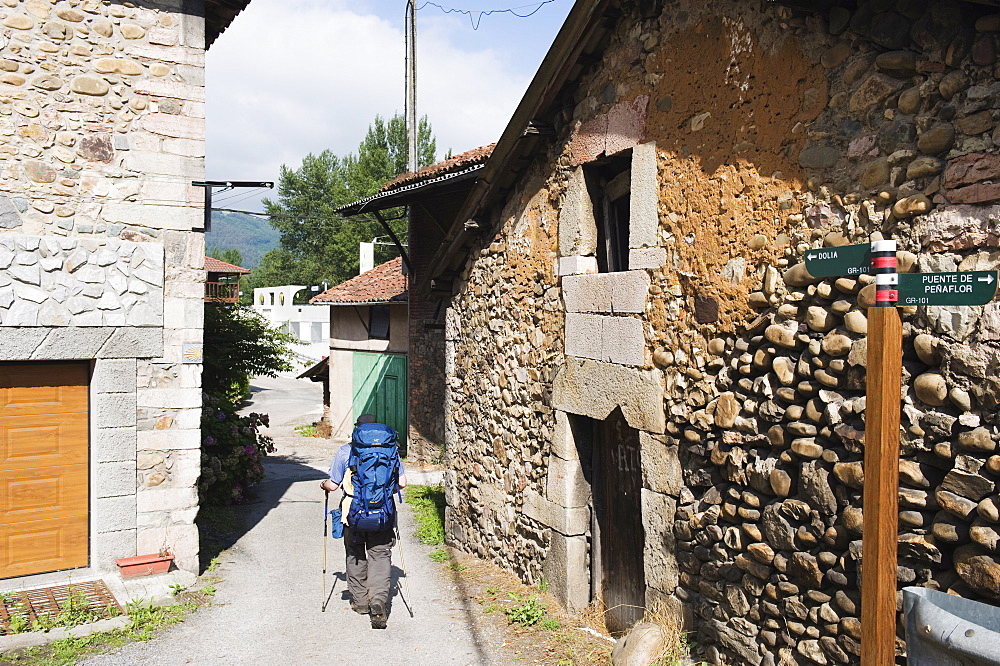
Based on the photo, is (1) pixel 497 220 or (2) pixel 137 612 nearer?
(2) pixel 137 612

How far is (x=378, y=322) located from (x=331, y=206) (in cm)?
3891

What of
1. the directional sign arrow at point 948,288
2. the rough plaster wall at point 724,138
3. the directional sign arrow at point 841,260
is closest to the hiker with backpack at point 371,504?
the rough plaster wall at point 724,138

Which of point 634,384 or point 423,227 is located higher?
point 423,227

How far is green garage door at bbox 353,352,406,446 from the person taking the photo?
51.9ft

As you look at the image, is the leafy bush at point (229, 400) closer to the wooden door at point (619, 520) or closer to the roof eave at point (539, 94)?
the roof eave at point (539, 94)

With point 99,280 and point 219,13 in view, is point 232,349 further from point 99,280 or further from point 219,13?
point 219,13

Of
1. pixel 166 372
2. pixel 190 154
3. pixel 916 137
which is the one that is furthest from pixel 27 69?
pixel 916 137

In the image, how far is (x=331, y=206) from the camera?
5350cm

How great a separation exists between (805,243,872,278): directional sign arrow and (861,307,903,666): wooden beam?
24 cm

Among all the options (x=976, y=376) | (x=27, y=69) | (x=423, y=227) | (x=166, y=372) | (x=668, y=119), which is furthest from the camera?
(x=423, y=227)

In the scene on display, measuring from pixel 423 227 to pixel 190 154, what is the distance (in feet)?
24.2

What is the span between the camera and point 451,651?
5.62 meters

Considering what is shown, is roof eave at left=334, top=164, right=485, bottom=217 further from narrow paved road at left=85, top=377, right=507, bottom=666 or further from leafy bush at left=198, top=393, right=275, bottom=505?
narrow paved road at left=85, top=377, right=507, bottom=666

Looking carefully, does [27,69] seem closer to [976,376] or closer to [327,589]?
[327,589]
